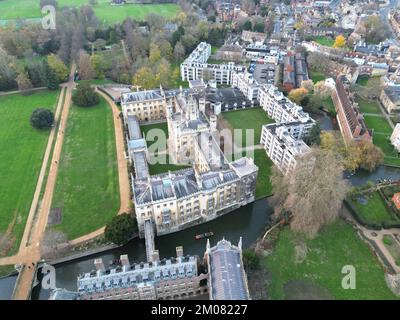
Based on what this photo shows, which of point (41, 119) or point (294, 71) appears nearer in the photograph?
point (41, 119)

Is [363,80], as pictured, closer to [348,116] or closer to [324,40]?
[348,116]

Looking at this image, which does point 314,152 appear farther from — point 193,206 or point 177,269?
point 177,269

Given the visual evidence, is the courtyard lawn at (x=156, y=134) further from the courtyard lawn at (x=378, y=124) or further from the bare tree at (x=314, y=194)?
the courtyard lawn at (x=378, y=124)

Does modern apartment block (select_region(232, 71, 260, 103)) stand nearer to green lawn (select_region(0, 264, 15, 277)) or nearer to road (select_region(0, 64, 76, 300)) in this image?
road (select_region(0, 64, 76, 300))

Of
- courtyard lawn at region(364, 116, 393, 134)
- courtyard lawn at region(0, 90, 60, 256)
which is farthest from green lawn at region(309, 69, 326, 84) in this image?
courtyard lawn at region(0, 90, 60, 256)

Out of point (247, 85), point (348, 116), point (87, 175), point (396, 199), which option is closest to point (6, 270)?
point (87, 175)

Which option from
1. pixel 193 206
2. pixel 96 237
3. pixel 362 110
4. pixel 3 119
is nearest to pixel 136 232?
pixel 96 237
